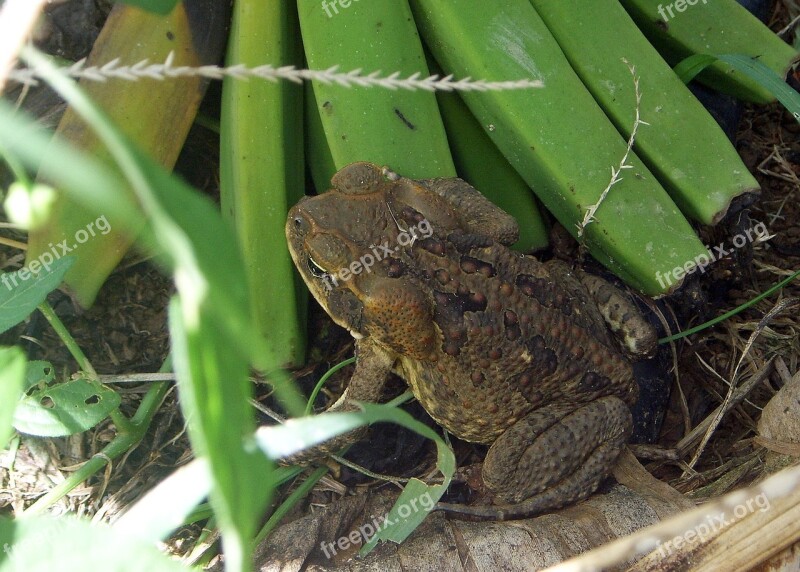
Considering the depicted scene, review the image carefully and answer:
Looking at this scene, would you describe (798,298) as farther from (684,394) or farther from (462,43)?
(462,43)

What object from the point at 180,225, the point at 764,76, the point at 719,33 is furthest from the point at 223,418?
the point at 719,33

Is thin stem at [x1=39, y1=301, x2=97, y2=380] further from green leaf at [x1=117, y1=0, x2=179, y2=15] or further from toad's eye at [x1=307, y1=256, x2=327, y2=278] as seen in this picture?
green leaf at [x1=117, y1=0, x2=179, y2=15]

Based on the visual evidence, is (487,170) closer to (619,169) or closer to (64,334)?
(619,169)

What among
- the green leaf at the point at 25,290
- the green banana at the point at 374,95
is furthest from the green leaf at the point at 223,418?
the green banana at the point at 374,95

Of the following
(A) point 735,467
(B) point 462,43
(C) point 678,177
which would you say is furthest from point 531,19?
(A) point 735,467

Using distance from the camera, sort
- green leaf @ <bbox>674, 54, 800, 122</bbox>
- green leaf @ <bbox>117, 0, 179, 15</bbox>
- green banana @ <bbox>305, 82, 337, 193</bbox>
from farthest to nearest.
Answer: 1. green banana @ <bbox>305, 82, 337, 193</bbox>
2. green leaf @ <bbox>674, 54, 800, 122</bbox>
3. green leaf @ <bbox>117, 0, 179, 15</bbox>

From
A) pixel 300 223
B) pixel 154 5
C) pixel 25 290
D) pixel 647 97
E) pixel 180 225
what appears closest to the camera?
pixel 180 225

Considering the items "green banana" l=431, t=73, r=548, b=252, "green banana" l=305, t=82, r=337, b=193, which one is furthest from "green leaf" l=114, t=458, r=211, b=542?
"green banana" l=431, t=73, r=548, b=252
